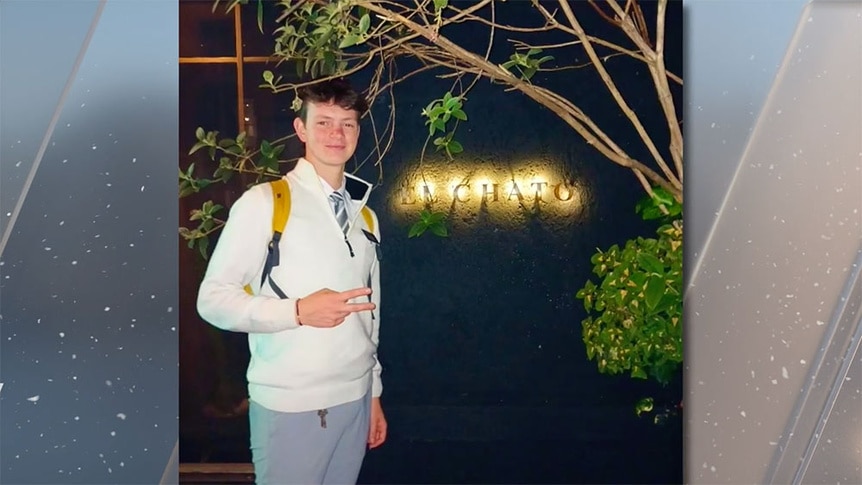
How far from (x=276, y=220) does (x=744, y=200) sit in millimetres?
1193

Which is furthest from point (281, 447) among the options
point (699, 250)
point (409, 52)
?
point (699, 250)

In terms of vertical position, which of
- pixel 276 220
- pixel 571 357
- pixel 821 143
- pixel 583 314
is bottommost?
pixel 571 357

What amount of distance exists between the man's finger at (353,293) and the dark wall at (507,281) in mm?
149

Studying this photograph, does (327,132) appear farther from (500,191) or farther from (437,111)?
(500,191)

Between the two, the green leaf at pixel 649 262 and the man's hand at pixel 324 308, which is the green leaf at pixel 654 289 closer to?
the green leaf at pixel 649 262

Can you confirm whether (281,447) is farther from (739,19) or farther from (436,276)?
(739,19)

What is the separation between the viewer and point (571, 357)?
1.79 meters

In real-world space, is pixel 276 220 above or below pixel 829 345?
above

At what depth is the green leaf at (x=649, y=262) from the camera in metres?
1.78

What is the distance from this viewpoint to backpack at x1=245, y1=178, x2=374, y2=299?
67.9 inches

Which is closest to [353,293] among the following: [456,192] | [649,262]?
[456,192]

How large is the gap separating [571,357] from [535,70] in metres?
0.74

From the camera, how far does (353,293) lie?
5.72 ft

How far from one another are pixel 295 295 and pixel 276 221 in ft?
0.62
